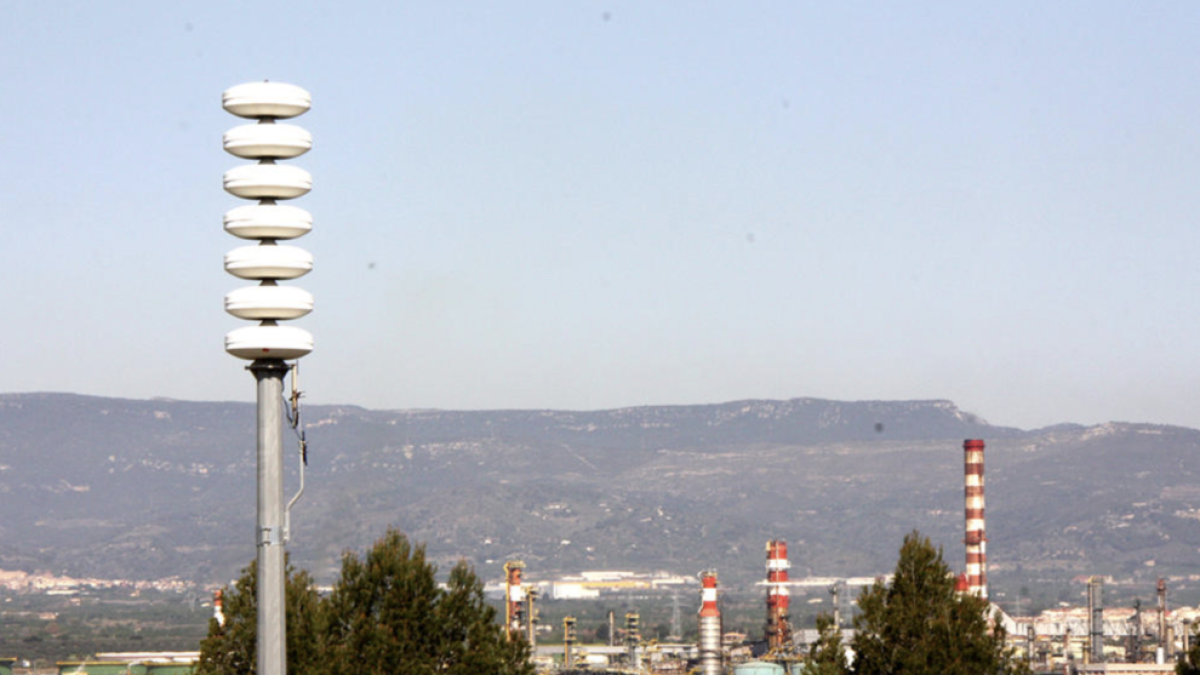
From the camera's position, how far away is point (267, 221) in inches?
845

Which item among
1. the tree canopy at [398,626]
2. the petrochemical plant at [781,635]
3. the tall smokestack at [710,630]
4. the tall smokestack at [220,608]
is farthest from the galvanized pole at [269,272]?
the tall smokestack at [710,630]

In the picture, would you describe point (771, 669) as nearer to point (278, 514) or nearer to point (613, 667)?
point (613, 667)

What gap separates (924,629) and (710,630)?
7351 centimetres

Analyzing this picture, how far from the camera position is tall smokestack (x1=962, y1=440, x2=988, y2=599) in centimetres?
13562

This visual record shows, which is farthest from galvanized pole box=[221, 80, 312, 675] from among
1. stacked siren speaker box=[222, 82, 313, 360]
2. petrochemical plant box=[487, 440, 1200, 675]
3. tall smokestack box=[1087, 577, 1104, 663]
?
tall smokestack box=[1087, 577, 1104, 663]

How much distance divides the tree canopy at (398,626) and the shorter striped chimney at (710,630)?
233 ft

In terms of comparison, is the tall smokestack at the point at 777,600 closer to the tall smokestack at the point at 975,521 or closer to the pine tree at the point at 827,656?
the tall smokestack at the point at 975,521

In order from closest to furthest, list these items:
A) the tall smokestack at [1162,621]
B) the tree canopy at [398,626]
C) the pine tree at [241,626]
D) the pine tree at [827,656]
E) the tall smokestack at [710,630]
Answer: the tree canopy at [398,626] → the pine tree at [827,656] → the pine tree at [241,626] → the tall smokestack at [710,630] → the tall smokestack at [1162,621]

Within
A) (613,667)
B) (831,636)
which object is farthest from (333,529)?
(613,667)

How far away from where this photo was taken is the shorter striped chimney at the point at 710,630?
4742 inches

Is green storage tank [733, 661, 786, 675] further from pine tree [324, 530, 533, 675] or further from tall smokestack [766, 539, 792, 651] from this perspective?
pine tree [324, 530, 533, 675]

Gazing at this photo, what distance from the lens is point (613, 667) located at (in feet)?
641

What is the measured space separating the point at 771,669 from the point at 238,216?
328 feet

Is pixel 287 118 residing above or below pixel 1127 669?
above
